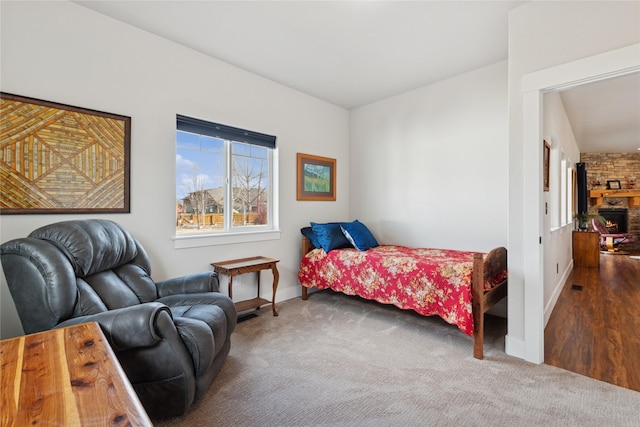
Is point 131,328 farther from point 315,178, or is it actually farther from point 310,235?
point 315,178

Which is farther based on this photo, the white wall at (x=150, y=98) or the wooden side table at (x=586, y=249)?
the wooden side table at (x=586, y=249)

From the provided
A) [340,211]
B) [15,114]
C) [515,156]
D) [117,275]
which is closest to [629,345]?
[515,156]

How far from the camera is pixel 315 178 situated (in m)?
4.16

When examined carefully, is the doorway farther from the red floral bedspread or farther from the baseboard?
the red floral bedspread

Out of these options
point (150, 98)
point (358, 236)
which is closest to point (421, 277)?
point (358, 236)

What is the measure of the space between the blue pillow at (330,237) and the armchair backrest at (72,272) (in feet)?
6.24

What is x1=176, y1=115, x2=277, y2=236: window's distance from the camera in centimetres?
303

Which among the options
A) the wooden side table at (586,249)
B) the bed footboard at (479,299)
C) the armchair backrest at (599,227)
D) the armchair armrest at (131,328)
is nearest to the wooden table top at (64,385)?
the armchair armrest at (131,328)

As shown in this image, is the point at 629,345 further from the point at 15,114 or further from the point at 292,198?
the point at 15,114

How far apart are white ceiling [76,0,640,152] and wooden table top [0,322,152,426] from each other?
2359 millimetres

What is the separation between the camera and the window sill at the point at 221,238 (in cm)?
289

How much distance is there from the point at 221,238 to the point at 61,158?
4.77ft

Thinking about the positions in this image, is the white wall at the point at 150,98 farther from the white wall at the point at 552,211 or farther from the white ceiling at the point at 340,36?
the white wall at the point at 552,211

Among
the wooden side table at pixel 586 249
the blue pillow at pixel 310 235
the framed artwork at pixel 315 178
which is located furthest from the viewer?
the wooden side table at pixel 586 249
